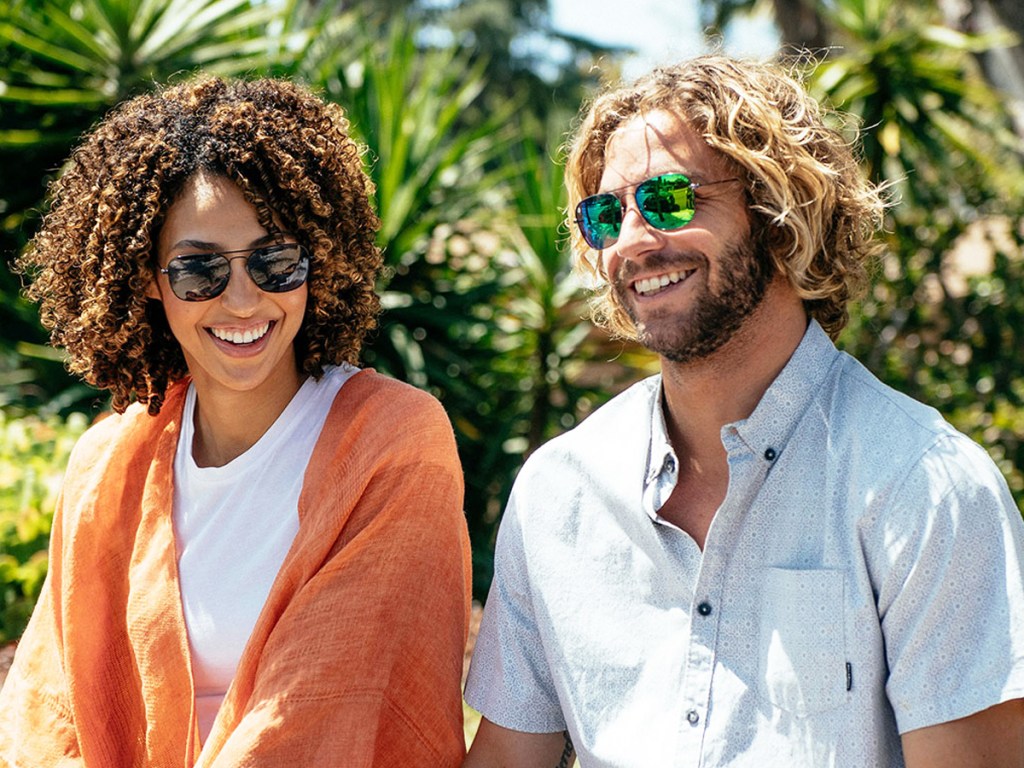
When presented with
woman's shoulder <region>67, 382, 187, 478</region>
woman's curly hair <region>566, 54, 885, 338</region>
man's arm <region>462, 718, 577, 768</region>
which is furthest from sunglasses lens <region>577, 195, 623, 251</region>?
woman's shoulder <region>67, 382, 187, 478</region>

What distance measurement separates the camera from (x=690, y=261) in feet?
7.32

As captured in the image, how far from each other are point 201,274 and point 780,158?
1.20 metres

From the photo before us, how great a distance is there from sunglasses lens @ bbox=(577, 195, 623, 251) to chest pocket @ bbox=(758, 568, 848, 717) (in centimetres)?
71

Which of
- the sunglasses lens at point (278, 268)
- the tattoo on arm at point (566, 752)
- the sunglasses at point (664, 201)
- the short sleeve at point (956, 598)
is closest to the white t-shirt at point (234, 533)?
the sunglasses lens at point (278, 268)

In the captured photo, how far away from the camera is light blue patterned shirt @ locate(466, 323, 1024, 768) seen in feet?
6.22

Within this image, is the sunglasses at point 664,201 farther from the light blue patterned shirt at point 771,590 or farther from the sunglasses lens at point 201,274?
the sunglasses lens at point 201,274

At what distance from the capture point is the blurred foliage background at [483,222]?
230 inches

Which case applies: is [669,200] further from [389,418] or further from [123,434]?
[123,434]

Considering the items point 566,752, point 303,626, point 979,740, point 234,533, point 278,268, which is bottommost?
point 566,752

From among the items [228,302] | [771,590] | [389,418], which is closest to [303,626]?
[389,418]

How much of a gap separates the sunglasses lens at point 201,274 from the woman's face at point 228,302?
0.5 inches

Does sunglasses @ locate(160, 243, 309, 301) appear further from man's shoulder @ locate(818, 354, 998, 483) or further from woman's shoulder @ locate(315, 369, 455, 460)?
man's shoulder @ locate(818, 354, 998, 483)

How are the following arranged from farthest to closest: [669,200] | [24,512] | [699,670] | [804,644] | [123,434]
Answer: [24,512], [123,434], [669,200], [699,670], [804,644]

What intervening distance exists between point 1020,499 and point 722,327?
5.12 meters
